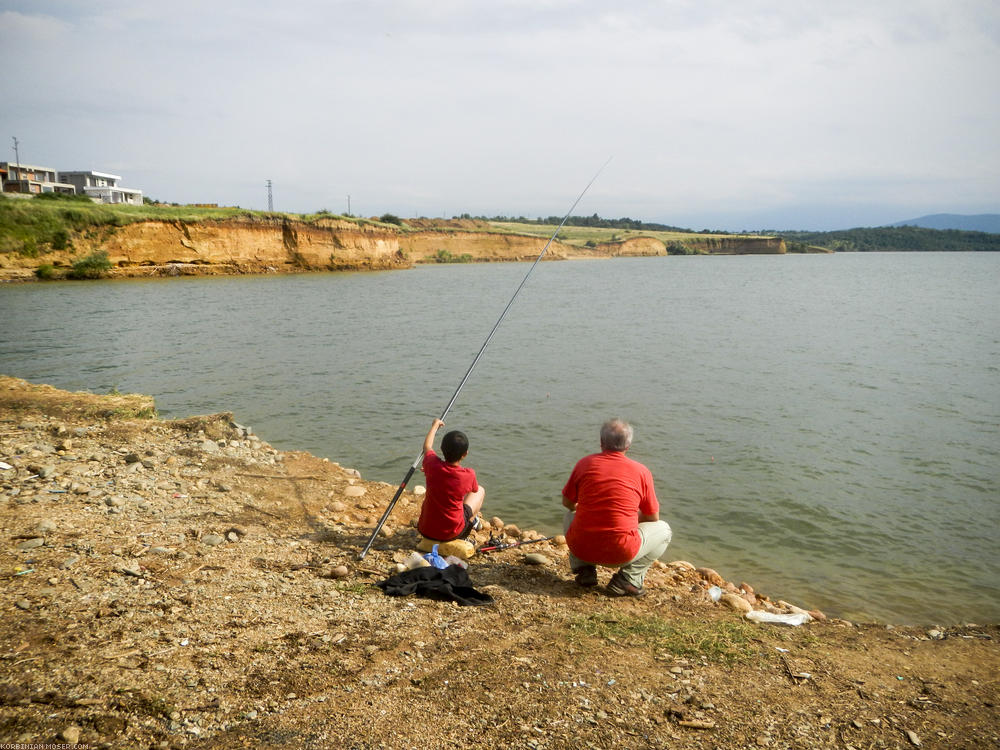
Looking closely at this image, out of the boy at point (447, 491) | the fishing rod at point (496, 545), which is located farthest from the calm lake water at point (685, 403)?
the boy at point (447, 491)

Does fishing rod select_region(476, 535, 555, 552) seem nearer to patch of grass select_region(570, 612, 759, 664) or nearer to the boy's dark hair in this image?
the boy's dark hair

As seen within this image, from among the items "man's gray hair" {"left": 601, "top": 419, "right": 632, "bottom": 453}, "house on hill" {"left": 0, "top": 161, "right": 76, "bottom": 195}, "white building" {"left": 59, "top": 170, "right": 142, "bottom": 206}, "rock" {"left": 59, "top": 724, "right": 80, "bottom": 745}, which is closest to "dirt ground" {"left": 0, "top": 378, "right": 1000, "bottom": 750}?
"rock" {"left": 59, "top": 724, "right": 80, "bottom": 745}

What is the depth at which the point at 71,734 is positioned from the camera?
2588 millimetres

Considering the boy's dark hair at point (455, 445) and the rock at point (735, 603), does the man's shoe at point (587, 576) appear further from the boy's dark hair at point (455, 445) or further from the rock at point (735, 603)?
the boy's dark hair at point (455, 445)

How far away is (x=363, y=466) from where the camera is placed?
Answer: 30.5 ft

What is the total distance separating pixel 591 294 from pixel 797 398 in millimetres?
26615

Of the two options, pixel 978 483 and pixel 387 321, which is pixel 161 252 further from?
pixel 978 483

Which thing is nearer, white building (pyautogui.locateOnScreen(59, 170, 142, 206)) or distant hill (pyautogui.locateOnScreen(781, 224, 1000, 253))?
white building (pyautogui.locateOnScreen(59, 170, 142, 206))

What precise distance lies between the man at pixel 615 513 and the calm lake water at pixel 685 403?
84.3 inches

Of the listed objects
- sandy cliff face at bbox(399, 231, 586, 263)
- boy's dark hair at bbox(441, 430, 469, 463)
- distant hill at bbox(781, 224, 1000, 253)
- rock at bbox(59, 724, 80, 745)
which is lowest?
rock at bbox(59, 724, 80, 745)

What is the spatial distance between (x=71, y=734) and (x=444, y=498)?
9.89 feet

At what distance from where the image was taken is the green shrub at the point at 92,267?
37.2m

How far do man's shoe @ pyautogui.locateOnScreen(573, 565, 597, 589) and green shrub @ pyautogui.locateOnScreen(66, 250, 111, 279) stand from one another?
41.7 meters

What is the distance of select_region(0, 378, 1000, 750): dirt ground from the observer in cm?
290
